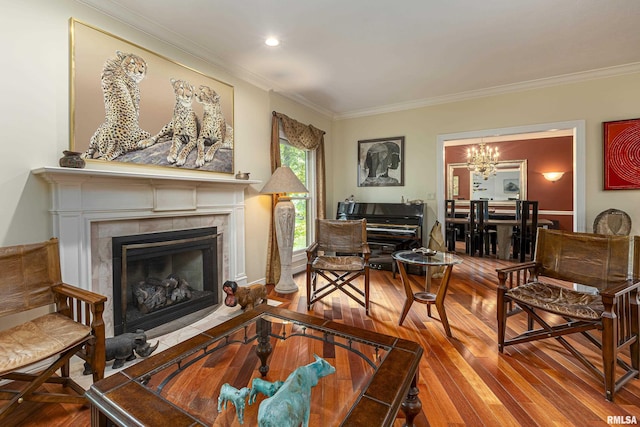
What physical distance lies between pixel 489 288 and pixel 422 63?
289 cm

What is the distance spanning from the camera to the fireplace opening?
7.64 ft

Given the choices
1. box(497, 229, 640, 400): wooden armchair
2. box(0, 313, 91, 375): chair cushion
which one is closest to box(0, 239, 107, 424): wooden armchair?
box(0, 313, 91, 375): chair cushion

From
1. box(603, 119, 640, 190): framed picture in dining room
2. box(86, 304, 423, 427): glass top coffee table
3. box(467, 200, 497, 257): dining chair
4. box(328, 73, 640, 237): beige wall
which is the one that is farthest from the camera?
box(467, 200, 497, 257): dining chair

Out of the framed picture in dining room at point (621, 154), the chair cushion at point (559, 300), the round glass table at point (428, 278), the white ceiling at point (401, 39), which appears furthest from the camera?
the framed picture in dining room at point (621, 154)

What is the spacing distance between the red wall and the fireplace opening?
297 inches

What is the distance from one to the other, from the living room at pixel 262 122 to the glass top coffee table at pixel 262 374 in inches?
59.1

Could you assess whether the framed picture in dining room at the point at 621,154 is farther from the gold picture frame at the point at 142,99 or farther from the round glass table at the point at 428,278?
the gold picture frame at the point at 142,99

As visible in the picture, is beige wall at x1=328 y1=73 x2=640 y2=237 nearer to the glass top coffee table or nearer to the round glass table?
the round glass table

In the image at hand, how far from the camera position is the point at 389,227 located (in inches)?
173

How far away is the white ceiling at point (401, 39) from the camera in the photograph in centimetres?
231

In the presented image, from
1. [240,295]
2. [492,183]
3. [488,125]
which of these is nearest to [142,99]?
[240,295]

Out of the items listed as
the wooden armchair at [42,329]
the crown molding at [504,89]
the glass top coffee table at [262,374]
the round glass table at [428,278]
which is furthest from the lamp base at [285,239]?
the crown molding at [504,89]

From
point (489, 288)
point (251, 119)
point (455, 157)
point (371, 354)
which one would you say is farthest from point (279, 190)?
point (455, 157)

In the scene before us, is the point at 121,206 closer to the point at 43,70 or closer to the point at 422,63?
the point at 43,70
